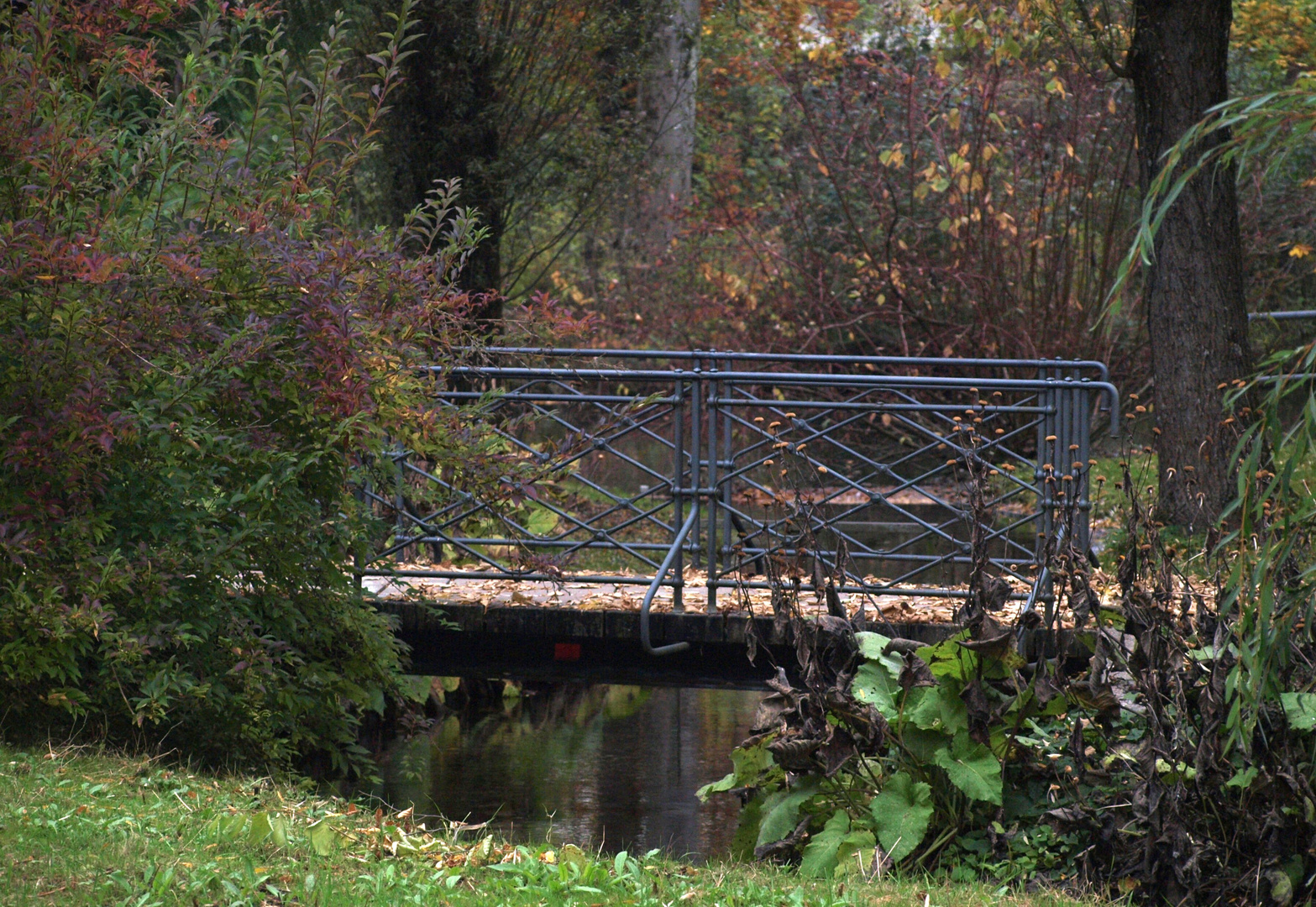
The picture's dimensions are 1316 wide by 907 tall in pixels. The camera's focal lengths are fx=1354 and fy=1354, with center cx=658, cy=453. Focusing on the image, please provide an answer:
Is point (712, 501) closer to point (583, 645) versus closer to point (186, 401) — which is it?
point (583, 645)

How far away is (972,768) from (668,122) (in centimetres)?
1200

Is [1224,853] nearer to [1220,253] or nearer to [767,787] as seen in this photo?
[767,787]

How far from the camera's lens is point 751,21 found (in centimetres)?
2083

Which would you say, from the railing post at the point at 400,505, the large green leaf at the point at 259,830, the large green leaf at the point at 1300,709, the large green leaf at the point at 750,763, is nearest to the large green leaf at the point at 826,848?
the large green leaf at the point at 750,763

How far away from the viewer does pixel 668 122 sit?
50.9ft

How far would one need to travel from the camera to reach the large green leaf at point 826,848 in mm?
4469

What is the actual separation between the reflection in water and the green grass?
6.41 feet

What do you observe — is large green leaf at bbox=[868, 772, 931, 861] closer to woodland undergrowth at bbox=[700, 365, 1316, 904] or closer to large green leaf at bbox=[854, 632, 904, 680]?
woodland undergrowth at bbox=[700, 365, 1316, 904]

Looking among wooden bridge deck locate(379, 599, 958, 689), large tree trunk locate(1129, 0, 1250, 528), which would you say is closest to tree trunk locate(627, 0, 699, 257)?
large tree trunk locate(1129, 0, 1250, 528)

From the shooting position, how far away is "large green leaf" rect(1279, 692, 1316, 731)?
424cm

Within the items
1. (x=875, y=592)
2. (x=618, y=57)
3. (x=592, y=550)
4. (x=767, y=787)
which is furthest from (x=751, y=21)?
(x=767, y=787)

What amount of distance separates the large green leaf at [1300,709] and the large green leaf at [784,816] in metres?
1.58

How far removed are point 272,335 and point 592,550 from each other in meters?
5.81

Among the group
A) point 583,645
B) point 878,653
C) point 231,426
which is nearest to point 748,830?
point 878,653
